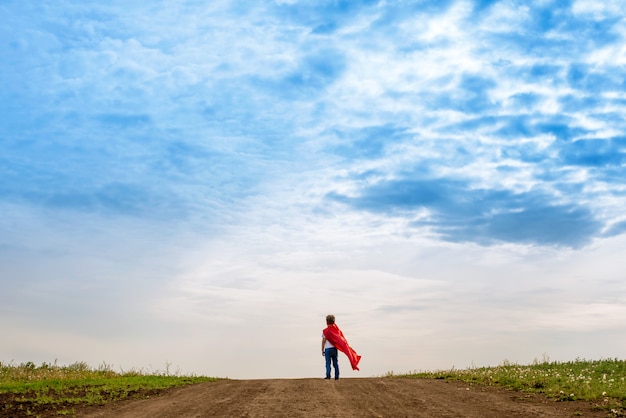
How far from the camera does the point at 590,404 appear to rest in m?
17.3

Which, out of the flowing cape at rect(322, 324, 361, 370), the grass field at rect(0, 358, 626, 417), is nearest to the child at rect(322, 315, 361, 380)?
the flowing cape at rect(322, 324, 361, 370)

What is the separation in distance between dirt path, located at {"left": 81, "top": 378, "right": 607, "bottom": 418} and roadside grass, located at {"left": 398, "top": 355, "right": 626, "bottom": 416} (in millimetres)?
685

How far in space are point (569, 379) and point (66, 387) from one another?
59.6ft

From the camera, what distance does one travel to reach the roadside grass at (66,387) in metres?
17.6

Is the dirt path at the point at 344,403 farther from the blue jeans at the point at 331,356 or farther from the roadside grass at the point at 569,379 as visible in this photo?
the blue jeans at the point at 331,356

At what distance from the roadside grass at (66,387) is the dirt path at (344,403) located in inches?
44.4

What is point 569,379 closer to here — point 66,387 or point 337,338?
point 337,338

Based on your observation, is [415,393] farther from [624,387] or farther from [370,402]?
[624,387]

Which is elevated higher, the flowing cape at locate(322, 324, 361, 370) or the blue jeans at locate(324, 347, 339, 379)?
the flowing cape at locate(322, 324, 361, 370)

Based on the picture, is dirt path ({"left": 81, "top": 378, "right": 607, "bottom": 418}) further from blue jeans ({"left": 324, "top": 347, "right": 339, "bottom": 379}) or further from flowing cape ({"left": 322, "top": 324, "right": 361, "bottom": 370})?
flowing cape ({"left": 322, "top": 324, "right": 361, "bottom": 370})

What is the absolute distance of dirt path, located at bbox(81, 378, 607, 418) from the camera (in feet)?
51.0

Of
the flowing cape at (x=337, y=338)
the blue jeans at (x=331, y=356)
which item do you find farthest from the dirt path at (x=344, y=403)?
the flowing cape at (x=337, y=338)

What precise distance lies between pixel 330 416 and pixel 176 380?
1245 centimetres

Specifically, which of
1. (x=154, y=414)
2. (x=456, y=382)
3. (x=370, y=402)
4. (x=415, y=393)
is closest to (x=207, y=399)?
(x=154, y=414)
